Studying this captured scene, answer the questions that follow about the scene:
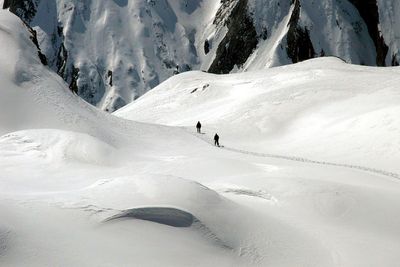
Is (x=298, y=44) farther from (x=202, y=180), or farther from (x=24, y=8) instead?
(x=202, y=180)

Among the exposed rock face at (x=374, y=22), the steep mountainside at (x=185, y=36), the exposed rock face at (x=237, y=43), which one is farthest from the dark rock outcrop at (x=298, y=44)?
the exposed rock face at (x=237, y=43)

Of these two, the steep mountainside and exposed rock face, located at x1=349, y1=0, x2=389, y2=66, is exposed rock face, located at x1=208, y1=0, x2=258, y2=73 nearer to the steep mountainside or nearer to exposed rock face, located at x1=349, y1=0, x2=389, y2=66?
the steep mountainside

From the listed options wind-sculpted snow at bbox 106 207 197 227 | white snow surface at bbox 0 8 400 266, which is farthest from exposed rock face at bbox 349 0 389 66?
wind-sculpted snow at bbox 106 207 197 227

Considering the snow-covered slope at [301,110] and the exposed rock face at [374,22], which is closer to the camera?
the snow-covered slope at [301,110]

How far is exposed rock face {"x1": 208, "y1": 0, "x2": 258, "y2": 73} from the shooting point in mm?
136000

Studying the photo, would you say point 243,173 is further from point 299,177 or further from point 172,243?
point 172,243

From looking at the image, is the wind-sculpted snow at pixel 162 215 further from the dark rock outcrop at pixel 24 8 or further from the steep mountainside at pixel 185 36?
the dark rock outcrop at pixel 24 8

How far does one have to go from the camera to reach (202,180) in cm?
2030

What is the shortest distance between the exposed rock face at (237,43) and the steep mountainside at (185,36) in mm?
256

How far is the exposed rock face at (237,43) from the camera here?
136m

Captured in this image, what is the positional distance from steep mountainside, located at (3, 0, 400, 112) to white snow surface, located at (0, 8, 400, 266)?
246ft

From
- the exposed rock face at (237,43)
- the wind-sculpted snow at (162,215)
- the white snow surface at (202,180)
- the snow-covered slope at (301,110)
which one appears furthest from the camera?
the exposed rock face at (237,43)

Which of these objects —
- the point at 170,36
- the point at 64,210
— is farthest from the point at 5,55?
the point at 170,36

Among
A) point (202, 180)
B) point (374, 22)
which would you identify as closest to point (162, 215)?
point (202, 180)
